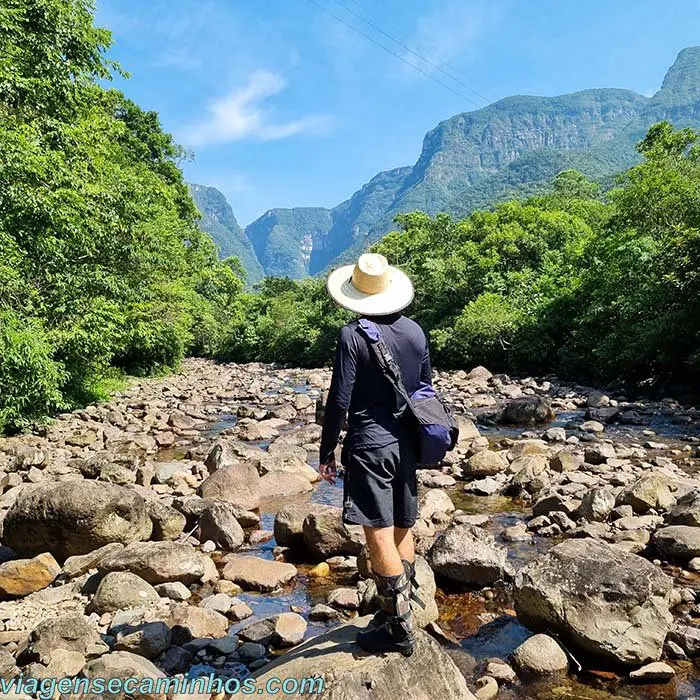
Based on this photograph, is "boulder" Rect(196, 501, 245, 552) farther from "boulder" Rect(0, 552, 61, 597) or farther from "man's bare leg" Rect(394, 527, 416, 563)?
"man's bare leg" Rect(394, 527, 416, 563)

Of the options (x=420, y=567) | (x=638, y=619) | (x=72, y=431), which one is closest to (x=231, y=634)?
(x=420, y=567)

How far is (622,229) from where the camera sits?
81.4 ft

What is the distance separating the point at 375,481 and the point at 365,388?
0.58 m

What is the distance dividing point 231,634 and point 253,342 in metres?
51.0

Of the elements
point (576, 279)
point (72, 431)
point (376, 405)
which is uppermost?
point (576, 279)

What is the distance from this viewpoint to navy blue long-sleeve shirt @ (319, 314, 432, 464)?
367 centimetres

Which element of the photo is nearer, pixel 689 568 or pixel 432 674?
pixel 432 674

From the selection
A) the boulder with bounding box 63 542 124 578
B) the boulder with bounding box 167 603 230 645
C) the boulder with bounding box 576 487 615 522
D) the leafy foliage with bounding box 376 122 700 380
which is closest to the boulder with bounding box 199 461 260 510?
the boulder with bounding box 63 542 124 578

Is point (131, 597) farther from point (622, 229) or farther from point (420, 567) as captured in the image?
point (622, 229)

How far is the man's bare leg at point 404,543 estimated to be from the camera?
3946 millimetres

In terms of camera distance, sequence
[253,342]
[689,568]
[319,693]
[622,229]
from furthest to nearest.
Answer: [253,342] < [622,229] < [689,568] < [319,693]

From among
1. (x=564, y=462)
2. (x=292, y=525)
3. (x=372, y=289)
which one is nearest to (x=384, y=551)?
(x=372, y=289)

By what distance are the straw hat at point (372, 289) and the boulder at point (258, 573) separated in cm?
363

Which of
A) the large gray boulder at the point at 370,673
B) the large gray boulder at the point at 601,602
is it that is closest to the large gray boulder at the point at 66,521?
the large gray boulder at the point at 370,673
